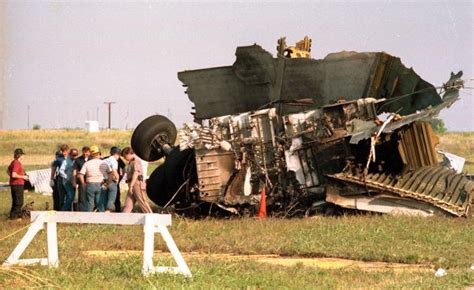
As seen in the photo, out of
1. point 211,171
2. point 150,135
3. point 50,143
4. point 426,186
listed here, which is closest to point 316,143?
point 211,171

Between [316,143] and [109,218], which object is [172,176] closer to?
[316,143]

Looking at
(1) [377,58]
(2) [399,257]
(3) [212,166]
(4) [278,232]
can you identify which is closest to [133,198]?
(3) [212,166]

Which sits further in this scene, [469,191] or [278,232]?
[469,191]

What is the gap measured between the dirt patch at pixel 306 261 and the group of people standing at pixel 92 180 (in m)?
5.17

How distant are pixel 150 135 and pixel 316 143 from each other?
415cm

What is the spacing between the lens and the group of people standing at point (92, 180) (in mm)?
22703

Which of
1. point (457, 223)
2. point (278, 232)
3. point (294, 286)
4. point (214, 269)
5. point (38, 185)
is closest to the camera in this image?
point (294, 286)

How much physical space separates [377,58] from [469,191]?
346 cm

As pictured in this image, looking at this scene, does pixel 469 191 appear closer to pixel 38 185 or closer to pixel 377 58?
pixel 377 58

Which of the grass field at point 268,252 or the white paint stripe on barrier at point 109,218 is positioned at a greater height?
the white paint stripe on barrier at point 109,218

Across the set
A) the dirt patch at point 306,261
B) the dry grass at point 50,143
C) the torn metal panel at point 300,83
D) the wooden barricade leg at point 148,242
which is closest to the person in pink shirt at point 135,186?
the torn metal panel at point 300,83

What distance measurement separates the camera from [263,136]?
23.4 m

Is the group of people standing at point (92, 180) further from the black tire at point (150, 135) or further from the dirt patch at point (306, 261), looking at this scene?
the dirt patch at point (306, 261)

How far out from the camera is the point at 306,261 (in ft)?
53.0
